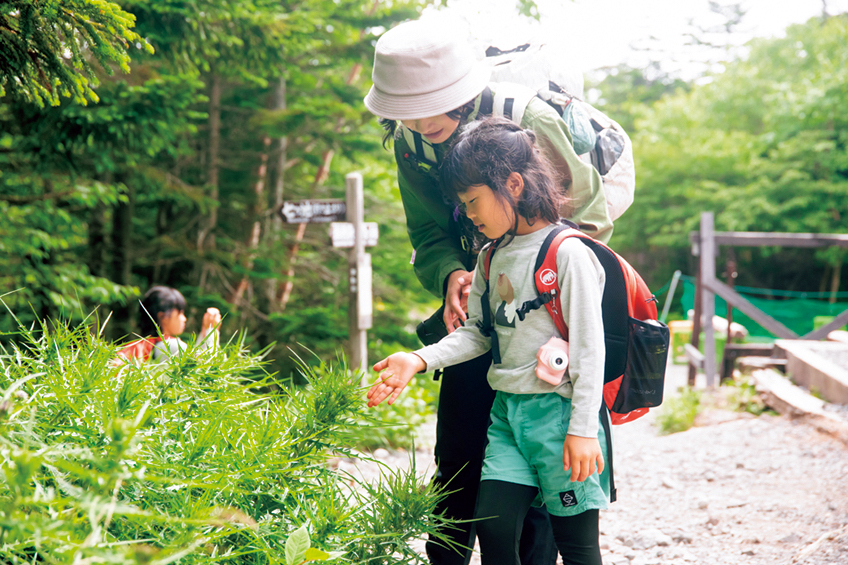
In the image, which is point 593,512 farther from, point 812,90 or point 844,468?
point 812,90

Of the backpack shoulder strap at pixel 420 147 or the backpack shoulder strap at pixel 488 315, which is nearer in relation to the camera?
the backpack shoulder strap at pixel 488 315

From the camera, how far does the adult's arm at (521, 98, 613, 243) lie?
5.33 feet

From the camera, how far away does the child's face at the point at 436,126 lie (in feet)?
5.53

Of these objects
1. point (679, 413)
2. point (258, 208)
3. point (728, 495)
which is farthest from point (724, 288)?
point (258, 208)

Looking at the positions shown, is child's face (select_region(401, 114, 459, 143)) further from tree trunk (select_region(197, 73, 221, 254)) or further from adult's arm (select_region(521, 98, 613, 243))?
tree trunk (select_region(197, 73, 221, 254))

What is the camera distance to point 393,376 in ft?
4.73

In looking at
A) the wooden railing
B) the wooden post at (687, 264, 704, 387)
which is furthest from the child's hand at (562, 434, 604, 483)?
the wooden post at (687, 264, 704, 387)

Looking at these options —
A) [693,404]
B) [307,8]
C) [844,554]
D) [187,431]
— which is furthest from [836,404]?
[307,8]

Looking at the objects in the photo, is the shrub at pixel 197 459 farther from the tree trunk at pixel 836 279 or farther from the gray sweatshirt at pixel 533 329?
the tree trunk at pixel 836 279

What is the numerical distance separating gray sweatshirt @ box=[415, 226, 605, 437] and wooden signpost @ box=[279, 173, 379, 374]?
357cm

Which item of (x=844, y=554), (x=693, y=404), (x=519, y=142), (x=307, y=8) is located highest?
(x=307, y=8)

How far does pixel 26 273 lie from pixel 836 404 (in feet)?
20.2

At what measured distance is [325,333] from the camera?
6.41 meters

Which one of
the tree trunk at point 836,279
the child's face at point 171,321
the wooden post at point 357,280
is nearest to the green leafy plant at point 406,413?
the wooden post at point 357,280
